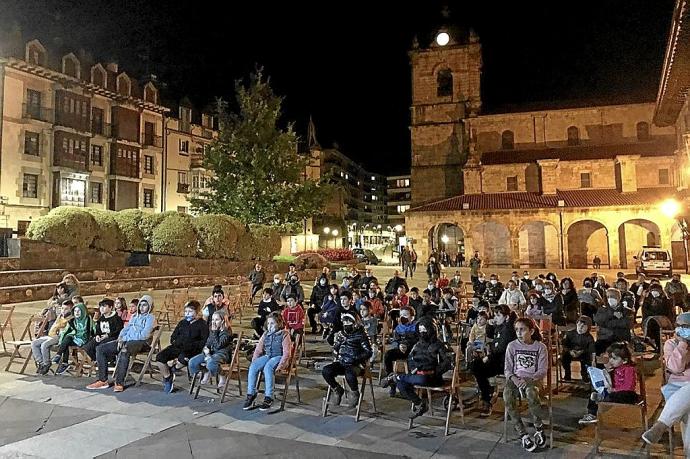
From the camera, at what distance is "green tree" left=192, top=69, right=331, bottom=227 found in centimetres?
3011

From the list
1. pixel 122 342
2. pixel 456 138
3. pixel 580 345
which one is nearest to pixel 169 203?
pixel 456 138

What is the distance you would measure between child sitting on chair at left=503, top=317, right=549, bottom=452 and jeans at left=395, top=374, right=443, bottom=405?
860 millimetres

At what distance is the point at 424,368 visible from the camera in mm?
6473

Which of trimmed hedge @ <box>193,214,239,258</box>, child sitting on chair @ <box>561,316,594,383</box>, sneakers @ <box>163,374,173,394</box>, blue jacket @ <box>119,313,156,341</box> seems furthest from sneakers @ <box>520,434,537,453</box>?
trimmed hedge @ <box>193,214,239,258</box>

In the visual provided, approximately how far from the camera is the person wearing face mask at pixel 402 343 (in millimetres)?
7332

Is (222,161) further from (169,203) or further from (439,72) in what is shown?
(439,72)

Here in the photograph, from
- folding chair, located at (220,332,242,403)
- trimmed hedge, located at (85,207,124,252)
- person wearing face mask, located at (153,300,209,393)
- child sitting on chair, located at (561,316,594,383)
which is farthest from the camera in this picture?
trimmed hedge, located at (85,207,124,252)

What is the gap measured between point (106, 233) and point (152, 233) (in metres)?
2.33

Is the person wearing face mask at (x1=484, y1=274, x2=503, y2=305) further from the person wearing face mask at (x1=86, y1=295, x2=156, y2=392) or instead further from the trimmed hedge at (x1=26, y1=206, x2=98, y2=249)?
the trimmed hedge at (x1=26, y1=206, x2=98, y2=249)

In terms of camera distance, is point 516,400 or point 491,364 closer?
point 516,400

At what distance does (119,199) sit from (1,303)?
976 inches

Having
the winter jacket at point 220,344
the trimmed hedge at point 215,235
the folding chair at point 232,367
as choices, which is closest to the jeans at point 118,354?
the winter jacket at point 220,344

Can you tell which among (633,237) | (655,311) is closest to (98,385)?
(655,311)

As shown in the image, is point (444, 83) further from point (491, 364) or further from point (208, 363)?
point (208, 363)
